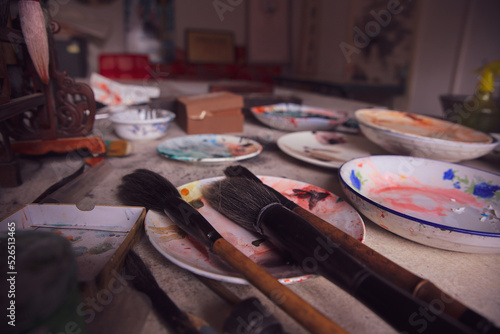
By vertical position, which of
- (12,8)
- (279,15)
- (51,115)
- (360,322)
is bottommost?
(360,322)

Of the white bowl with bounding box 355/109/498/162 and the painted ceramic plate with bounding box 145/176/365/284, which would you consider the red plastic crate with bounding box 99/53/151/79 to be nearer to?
the white bowl with bounding box 355/109/498/162

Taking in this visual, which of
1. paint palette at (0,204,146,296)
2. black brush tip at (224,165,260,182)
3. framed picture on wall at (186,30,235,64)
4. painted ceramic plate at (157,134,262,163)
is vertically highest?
framed picture on wall at (186,30,235,64)

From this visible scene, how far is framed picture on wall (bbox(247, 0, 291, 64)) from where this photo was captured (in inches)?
232

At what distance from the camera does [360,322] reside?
1.33ft

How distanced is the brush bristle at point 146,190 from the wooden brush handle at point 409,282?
0.97 feet


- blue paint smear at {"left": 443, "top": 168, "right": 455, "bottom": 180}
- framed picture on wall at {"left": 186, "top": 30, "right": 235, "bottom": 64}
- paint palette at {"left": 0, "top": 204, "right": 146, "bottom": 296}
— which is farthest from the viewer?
framed picture on wall at {"left": 186, "top": 30, "right": 235, "bottom": 64}

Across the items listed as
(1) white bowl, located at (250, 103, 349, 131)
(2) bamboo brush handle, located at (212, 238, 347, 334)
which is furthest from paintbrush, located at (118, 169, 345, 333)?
(1) white bowl, located at (250, 103, 349, 131)

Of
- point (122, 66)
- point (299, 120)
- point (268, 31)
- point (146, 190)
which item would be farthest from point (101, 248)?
point (268, 31)

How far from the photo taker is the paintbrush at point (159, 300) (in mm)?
366

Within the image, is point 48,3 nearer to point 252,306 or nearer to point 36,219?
point 36,219

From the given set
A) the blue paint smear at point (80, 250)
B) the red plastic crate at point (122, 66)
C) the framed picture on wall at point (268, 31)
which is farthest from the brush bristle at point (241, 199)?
the framed picture on wall at point (268, 31)

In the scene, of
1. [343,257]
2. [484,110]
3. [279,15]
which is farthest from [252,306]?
[279,15]

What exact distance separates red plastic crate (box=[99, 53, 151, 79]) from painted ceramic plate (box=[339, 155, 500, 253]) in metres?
3.72

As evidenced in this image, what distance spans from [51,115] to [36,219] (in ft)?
1.59
